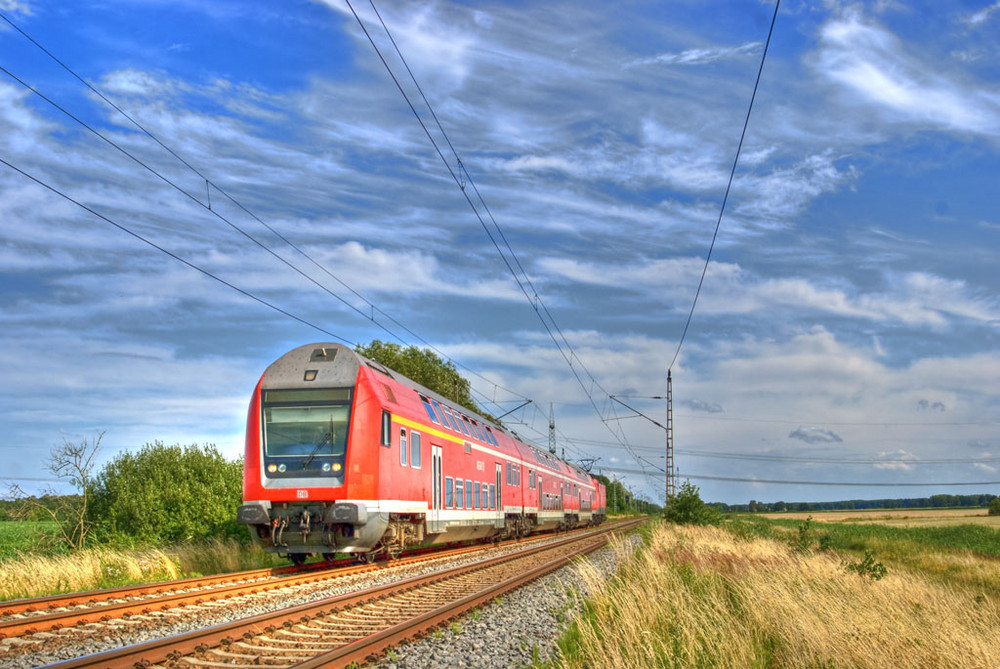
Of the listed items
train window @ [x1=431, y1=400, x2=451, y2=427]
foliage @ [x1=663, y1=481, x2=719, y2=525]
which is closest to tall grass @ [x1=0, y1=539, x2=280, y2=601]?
train window @ [x1=431, y1=400, x2=451, y2=427]

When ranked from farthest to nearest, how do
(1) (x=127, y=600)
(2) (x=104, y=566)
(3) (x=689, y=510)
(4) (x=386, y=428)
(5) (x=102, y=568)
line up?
(3) (x=689, y=510) → (4) (x=386, y=428) → (2) (x=104, y=566) → (5) (x=102, y=568) → (1) (x=127, y=600)

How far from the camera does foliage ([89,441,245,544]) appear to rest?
78.9 feet

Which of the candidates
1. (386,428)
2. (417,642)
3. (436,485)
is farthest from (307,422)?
(417,642)

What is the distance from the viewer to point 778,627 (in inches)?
355

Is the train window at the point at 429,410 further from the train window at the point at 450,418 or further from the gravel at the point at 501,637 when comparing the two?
the gravel at the point at 501,637

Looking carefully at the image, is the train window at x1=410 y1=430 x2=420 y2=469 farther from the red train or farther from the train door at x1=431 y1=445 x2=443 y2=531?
the train door at x1=431 y1=445 x2=443 y2=531

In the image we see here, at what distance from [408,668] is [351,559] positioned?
41.3 feet

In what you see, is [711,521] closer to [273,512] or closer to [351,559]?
[351,559]

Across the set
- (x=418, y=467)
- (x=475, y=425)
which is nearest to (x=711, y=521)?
(x=475, y=425)

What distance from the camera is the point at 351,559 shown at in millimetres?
20031

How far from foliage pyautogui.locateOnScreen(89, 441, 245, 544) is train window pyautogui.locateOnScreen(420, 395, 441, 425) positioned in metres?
7.49

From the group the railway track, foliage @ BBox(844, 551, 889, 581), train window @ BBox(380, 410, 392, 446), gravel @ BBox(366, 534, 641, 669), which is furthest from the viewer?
train window @ BBox(380, 410, 392, 446)

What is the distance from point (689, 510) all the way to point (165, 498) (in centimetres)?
2448

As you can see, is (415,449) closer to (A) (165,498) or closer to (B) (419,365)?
(A) (165,498)
